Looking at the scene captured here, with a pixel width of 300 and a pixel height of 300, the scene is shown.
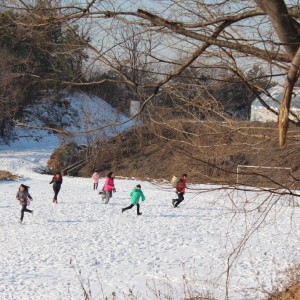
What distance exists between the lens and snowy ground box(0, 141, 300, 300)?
10.4 m

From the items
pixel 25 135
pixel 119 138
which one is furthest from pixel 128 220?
pixel 25 135

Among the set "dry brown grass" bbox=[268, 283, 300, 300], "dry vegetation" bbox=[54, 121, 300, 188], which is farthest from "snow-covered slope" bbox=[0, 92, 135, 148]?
"dry brown grass" bbox=[268, 283, 300, 300]

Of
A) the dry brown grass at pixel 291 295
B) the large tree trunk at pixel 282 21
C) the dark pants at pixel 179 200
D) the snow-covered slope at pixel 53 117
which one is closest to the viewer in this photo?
the large tree trunk at pixel 282 21

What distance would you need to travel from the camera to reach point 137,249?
14398 mm

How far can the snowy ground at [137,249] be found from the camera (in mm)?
10422

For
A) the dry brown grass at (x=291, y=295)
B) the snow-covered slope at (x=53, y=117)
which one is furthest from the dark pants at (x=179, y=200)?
the snow-covered slope at (x=53, y=117)

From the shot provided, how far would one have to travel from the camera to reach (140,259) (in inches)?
522

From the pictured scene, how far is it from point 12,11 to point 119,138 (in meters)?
38.4

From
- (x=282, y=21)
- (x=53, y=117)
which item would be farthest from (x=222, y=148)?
(x=53, y=117)

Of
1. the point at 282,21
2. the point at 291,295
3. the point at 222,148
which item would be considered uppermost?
the point at 282,21

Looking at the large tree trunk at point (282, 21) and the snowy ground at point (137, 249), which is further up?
the large tree trunk at point (282, 21)

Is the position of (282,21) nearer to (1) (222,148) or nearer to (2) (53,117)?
(1) (222,148)

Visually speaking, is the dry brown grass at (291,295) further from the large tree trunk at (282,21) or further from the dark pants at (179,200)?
the dark pants at (179,200)

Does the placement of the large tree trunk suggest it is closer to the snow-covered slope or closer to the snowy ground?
the snowy ground
